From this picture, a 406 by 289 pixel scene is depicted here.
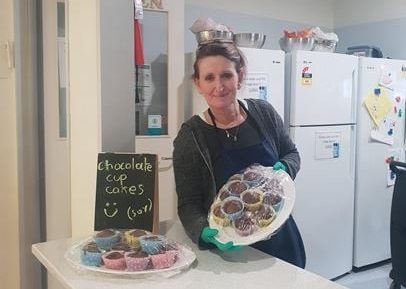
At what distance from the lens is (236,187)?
4.19 ft

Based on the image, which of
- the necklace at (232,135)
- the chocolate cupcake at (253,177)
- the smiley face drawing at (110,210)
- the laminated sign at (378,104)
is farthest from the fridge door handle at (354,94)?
the smiley face drawing at (110,210)

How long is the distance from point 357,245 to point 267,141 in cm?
233

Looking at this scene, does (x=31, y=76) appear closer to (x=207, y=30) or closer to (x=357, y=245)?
(x=207, y=30)

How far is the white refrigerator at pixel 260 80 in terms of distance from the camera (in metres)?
2.72

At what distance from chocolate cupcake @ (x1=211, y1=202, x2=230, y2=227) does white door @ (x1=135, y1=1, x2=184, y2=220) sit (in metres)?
1.50

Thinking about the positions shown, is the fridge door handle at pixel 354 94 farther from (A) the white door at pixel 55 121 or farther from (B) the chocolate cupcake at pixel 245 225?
(B) the chocolate cupcake at pixel 245 225

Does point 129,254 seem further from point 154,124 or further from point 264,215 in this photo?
point 154,124

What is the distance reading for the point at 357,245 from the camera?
3.44m

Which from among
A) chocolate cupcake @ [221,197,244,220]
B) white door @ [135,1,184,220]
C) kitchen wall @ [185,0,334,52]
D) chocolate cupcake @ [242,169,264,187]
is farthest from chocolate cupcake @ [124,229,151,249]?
kitchen wall @ [185,0,334,52]

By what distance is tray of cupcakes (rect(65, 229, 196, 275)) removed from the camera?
1050mm

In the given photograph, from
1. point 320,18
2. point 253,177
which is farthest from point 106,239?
point 320,18

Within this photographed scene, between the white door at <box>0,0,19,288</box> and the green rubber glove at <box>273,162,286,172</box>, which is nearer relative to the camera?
the green rubber glove at <box>273,162,286,172</box>

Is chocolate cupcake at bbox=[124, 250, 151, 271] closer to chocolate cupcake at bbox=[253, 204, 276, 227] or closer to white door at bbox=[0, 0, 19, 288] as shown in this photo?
chocolate cupcake at bbox=[253, 204, 276, 227]


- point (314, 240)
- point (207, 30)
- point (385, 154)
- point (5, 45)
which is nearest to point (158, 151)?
point (207, 30)
